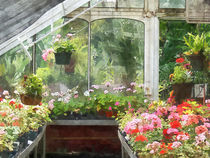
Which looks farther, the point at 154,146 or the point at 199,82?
the point at 199,82

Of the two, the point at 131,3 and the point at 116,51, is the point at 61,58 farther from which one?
the point at 131,3

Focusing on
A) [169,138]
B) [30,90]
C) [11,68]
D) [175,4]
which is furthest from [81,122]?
[175,4]

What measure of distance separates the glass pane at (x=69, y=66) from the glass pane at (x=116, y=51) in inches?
6.0

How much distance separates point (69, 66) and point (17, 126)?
261cm

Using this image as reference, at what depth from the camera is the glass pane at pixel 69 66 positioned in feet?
18.3

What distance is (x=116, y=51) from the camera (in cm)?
568

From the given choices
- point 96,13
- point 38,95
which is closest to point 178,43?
point 96,13

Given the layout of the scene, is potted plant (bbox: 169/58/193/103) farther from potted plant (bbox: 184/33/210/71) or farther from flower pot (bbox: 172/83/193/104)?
potted plant (bbox: 184/33/210/71)

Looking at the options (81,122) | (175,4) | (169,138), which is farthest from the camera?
(175,4)

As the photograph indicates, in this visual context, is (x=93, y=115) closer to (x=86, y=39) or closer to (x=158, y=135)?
(x=86, y=39)

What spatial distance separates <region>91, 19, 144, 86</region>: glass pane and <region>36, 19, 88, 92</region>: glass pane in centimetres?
15

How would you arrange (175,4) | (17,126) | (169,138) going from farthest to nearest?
1. (175,4)
2. (17,126)
3. (169,138)

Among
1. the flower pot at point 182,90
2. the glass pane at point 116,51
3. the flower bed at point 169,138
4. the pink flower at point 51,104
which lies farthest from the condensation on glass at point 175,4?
the flower bed at point 169,138

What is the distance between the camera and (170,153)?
2488mm
